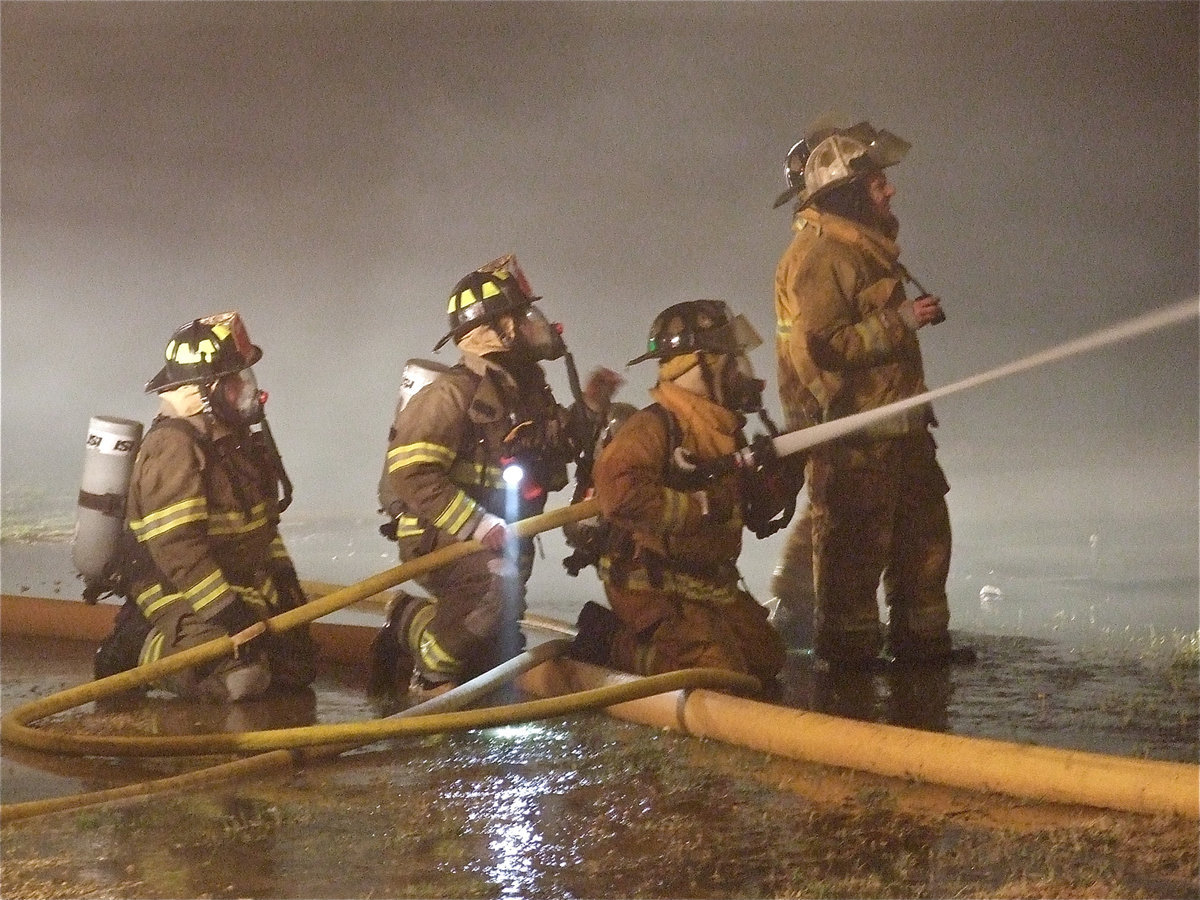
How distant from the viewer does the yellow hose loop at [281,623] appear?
3.99 metres

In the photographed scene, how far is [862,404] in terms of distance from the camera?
4.76m

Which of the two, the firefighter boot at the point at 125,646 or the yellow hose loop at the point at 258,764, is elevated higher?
the firefighter boot at the point at 125,646

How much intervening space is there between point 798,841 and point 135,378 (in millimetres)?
6959

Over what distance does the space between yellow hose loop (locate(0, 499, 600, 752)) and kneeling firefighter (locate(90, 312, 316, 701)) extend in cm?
17

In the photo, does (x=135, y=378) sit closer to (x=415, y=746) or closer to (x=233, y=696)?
(x=233, y=696)

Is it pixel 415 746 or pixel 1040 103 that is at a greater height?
pixel 1040 103

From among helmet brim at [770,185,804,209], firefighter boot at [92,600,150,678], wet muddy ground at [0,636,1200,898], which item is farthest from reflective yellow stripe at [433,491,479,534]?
helmet brim at [770,185,804,209]

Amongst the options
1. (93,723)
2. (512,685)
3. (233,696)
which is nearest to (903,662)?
(512,685)

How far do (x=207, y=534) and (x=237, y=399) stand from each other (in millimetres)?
520

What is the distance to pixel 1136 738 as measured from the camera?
146 inches

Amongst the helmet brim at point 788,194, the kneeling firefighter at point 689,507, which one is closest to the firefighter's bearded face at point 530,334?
the kneeling firefighter at point 689,507

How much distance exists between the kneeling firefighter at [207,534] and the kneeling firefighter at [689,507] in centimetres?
122

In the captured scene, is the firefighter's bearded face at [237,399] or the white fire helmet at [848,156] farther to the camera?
the white fire helmet at [848,156]

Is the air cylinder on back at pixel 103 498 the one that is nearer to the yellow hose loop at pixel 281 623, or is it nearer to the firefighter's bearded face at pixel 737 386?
the yellow hose loop at pixel 281 623
